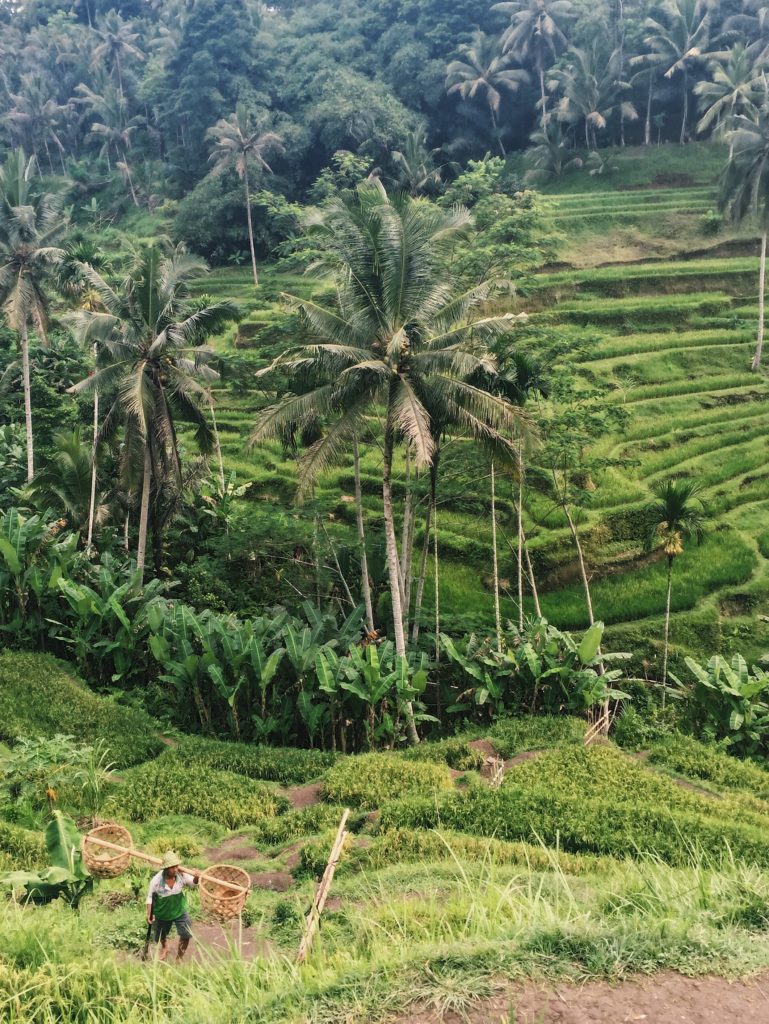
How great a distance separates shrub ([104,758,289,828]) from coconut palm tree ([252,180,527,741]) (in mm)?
3362

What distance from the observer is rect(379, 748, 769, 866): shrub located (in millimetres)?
9336

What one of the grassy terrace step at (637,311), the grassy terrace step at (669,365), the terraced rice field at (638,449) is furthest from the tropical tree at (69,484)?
the grassy terrace step at (637,311)

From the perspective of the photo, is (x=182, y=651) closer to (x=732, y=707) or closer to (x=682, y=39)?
(x=732, y=707)

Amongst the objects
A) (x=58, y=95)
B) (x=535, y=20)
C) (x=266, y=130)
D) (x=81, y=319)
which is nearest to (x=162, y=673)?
(x=81, y=319)

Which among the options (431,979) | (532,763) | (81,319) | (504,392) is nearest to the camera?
(431,979)

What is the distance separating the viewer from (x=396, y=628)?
13977mm

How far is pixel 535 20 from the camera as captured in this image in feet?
→ 151

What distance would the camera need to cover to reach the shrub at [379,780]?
1126 centimetres

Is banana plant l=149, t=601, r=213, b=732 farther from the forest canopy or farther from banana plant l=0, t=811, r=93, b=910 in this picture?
the forest canopy

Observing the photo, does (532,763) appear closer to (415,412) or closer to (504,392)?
(415,412)

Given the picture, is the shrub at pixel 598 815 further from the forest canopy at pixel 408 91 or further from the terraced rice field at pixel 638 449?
the forest canopy at pixel 408 91

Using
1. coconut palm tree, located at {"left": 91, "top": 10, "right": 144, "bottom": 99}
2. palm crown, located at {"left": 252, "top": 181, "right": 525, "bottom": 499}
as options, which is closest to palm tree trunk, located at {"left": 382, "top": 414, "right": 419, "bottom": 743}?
palm crown, located at {"left": 252, "top": 181, "right": 525, "bottom": 499}

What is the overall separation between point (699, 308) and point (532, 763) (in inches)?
888

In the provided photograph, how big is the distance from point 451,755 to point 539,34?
1785 inches
